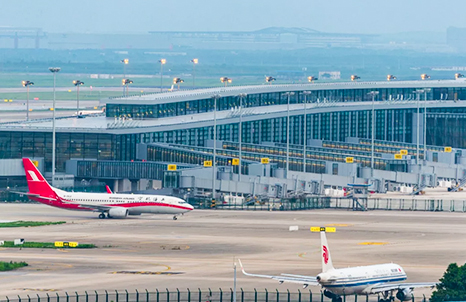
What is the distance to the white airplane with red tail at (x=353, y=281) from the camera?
214 ft

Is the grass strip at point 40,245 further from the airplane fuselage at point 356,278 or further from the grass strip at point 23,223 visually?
the airplane fuselage at point 356,278

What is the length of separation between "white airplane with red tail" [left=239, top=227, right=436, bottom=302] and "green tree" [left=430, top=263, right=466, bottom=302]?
0.71 metres

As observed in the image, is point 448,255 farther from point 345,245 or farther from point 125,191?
point 125,191

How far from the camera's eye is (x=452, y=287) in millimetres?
64188

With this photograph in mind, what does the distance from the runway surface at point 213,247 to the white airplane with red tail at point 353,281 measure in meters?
6.93

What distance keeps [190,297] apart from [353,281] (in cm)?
931

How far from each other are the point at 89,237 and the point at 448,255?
31.0m

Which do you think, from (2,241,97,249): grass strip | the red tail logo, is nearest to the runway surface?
(2,241,97,249): grass strip

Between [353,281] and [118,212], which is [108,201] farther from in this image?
[353,281]

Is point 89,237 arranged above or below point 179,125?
below

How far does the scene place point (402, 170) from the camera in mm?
157750

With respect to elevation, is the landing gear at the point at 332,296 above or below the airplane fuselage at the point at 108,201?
below

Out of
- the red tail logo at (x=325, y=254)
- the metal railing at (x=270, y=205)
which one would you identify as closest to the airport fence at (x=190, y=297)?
the red tail logo at (x=325, y=254)

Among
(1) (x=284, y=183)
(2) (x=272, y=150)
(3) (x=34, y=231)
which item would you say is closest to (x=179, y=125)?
(2) (x=272, y=150)
